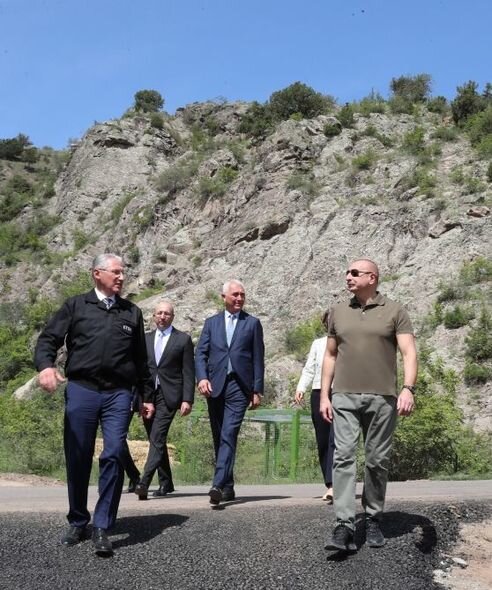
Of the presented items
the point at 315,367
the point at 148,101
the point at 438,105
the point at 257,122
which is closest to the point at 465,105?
the point at 438,105

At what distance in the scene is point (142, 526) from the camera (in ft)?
20.5

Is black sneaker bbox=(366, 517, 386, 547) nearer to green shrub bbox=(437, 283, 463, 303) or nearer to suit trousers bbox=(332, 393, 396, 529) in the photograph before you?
suit trousers bbox=(332, 393, 396, 529)

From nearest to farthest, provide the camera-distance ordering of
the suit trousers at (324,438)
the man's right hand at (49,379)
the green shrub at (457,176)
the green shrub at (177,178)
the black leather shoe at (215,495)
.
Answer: the man's right hand at (49,379) < the black leather shoe at (215,495) < the suit trousers at (324,438) < the green shrub at (457,176) < the green shrub at (177,178)

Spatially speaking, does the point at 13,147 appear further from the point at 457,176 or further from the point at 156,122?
the point at 457,176

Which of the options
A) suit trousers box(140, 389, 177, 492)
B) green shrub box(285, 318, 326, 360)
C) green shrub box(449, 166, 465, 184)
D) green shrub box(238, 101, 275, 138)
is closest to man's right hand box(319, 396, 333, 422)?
suit trousers box(140, 389, 177, 492)

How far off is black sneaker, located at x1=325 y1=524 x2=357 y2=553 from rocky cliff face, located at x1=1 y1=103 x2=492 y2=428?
14.2 meters

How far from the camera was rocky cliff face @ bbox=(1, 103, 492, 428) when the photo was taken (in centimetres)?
2627

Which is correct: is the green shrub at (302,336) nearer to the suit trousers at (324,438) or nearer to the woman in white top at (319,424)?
the woman in white top at (319,424)

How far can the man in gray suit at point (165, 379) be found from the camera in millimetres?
8188

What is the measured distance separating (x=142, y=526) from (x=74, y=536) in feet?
2.46

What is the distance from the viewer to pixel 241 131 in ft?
150

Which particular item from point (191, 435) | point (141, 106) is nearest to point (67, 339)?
point (191, 435)

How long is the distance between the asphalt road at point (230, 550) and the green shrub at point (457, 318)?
1570cm

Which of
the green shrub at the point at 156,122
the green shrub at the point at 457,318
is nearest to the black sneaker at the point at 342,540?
the green shrub at the point at 457,318
